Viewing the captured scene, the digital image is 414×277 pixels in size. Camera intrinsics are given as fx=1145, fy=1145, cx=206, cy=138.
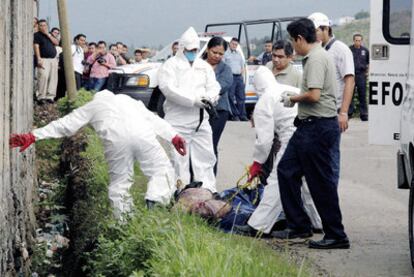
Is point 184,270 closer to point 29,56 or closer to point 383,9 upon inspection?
point 383,9

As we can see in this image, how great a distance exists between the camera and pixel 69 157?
1312 centimetres

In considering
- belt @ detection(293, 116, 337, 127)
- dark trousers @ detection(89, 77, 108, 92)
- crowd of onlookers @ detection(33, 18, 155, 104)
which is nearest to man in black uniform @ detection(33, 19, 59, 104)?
crowd of onlookers @ detection(33, 18, 155, 104)

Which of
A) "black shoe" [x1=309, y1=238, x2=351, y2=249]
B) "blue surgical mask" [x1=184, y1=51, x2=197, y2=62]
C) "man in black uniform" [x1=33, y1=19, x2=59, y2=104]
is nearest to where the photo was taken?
"black shoe" [x1=309, y1=238, x2=351, y2=249]

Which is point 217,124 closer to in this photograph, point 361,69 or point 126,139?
point 126,139

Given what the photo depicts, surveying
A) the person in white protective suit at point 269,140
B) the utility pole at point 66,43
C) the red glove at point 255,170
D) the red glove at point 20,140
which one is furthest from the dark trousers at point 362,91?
the red glove at point 20,140

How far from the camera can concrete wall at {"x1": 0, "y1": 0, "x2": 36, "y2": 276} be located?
726cm

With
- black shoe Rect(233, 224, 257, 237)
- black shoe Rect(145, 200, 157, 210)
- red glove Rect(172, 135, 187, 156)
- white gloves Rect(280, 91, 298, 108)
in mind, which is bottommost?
black shoe Rect(233, 224, 257, 237)

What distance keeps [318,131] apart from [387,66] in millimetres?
765

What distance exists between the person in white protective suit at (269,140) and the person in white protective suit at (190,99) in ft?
5.50

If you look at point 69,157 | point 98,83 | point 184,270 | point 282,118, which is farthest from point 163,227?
point 98,83

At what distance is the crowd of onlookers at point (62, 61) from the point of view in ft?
78.4

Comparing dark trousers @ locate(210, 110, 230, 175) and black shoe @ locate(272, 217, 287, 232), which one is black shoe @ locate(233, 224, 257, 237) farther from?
dark trousers @ locate(210, 110, 230, 175)

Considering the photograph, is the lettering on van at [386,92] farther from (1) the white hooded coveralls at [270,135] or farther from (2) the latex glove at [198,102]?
(2) the latex glove at [198,102]

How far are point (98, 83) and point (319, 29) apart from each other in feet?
54.6
